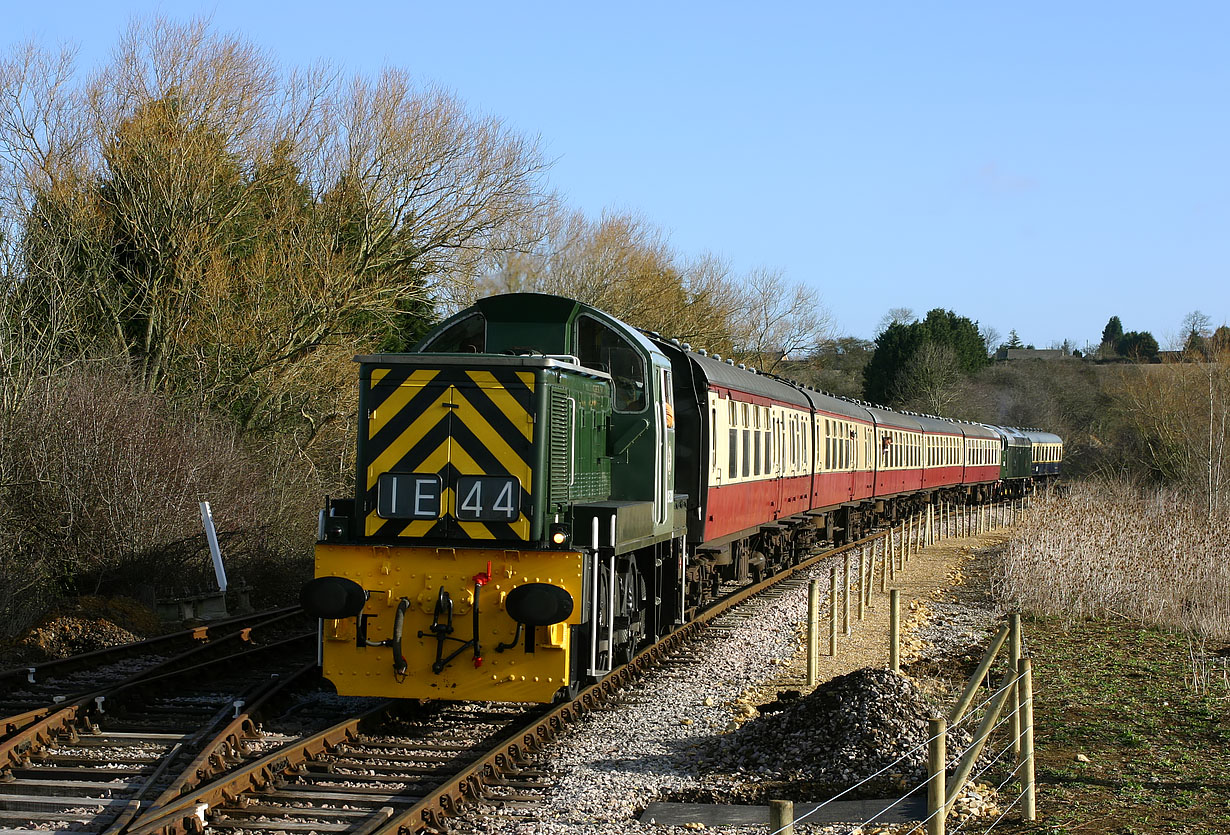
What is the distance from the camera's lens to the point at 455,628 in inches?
320

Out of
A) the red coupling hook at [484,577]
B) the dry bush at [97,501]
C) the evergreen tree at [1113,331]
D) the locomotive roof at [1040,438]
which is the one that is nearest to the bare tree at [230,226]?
the dry bush at [97,501]

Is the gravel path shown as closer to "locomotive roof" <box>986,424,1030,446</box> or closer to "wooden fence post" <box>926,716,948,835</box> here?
"wooden fence post" <box>926,716,948,835</box>

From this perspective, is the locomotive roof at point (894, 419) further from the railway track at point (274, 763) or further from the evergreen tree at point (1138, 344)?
the evergreen tree at point (1138, 344)

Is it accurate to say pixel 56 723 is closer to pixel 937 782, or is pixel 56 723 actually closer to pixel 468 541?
pixel 468 541

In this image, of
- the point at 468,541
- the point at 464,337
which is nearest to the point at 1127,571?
the point at 464,337

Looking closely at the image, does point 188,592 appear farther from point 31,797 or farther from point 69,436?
point 31,797

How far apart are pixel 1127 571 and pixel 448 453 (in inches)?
468

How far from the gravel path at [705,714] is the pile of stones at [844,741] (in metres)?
0.08

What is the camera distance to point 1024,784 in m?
6.68

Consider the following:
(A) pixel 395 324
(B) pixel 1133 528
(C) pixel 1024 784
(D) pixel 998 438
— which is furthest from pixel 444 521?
(D) pixel 998 438

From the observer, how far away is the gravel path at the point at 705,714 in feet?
22.0

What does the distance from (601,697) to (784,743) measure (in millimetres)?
2172

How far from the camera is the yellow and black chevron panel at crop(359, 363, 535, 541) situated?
328 inches

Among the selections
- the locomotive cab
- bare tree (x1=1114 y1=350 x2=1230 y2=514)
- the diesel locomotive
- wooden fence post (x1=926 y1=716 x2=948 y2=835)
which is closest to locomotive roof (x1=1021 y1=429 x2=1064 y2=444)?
bare tree (x1=1114 y1=350 x2=1230 y2=514)
